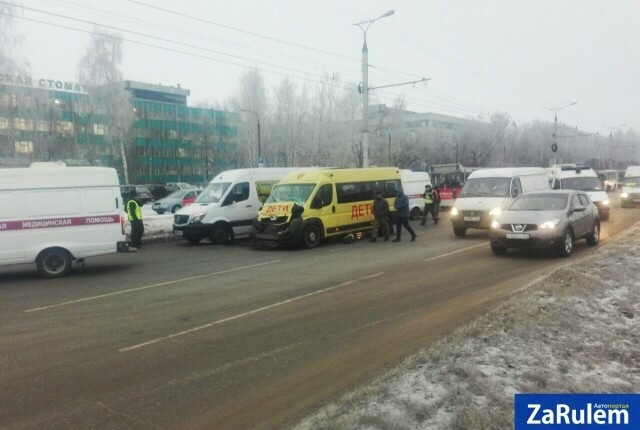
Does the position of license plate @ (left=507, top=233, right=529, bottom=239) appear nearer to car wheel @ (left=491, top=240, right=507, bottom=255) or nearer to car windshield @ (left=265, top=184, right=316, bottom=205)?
car wheel @ (left=491, top=240, right=507, bottom=255)

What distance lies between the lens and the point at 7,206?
38.2ft

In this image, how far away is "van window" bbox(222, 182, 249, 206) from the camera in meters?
17.8

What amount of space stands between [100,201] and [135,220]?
4.52 m

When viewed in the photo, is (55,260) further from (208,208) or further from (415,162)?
(415,162)

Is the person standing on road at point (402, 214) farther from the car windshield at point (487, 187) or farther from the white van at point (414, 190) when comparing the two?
the white van at point (414, 190)

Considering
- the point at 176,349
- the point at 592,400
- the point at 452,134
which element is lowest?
the point at 176,349

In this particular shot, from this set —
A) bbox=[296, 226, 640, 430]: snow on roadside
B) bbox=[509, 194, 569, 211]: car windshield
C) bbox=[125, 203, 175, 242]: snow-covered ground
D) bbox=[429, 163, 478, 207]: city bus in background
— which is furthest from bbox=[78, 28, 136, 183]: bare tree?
bbox=[296, 226, 640, 430]: snow on roadside

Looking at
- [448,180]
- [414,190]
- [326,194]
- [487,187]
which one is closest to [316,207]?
[326,194]

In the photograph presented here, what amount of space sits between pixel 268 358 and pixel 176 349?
4.07 feet

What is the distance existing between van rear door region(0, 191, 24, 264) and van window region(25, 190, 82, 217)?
10.9 inches

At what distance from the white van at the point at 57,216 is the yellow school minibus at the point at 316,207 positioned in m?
4.41

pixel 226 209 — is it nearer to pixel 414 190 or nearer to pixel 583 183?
pixel 414 190

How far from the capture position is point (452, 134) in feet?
255

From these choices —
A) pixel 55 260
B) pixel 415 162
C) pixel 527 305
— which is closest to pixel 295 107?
pixel 415 162
